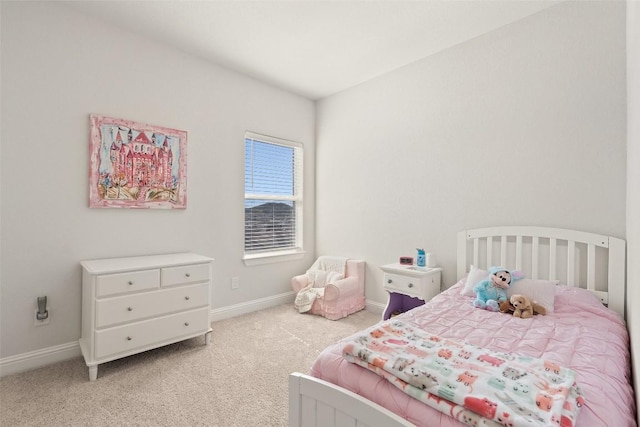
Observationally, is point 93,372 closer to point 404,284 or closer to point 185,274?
point 185,274

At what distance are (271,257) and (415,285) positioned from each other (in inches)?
66.8

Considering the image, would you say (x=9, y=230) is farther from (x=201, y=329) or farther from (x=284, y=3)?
(x=284, y=3)

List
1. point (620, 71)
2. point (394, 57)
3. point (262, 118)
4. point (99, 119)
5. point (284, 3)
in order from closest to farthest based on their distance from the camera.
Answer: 1. point (620, 71)
2. point (284, 3)
3. point (99, 119)
4. point (394, 57)
5. point (262, 118)

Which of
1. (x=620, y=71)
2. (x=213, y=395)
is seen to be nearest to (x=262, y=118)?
(x=213, y=395)

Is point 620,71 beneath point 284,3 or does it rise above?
beneath

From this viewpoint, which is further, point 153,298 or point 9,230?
point 153,298

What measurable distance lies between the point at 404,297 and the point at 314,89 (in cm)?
265

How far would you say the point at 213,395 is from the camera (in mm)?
1896

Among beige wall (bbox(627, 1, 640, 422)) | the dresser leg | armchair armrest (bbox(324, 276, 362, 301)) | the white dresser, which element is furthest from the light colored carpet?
beige wall (bbox(627, 1, 640, 422))

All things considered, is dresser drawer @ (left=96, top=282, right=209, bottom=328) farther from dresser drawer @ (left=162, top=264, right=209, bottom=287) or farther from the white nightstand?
the white nightstand

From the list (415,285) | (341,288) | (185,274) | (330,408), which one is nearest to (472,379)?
(330,408)

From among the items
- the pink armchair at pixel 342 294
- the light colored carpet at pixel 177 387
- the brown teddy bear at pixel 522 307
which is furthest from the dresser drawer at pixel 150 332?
the brown teddy bear at pixel 522 307

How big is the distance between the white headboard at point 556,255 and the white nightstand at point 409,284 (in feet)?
0.83

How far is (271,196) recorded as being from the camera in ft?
12.2
